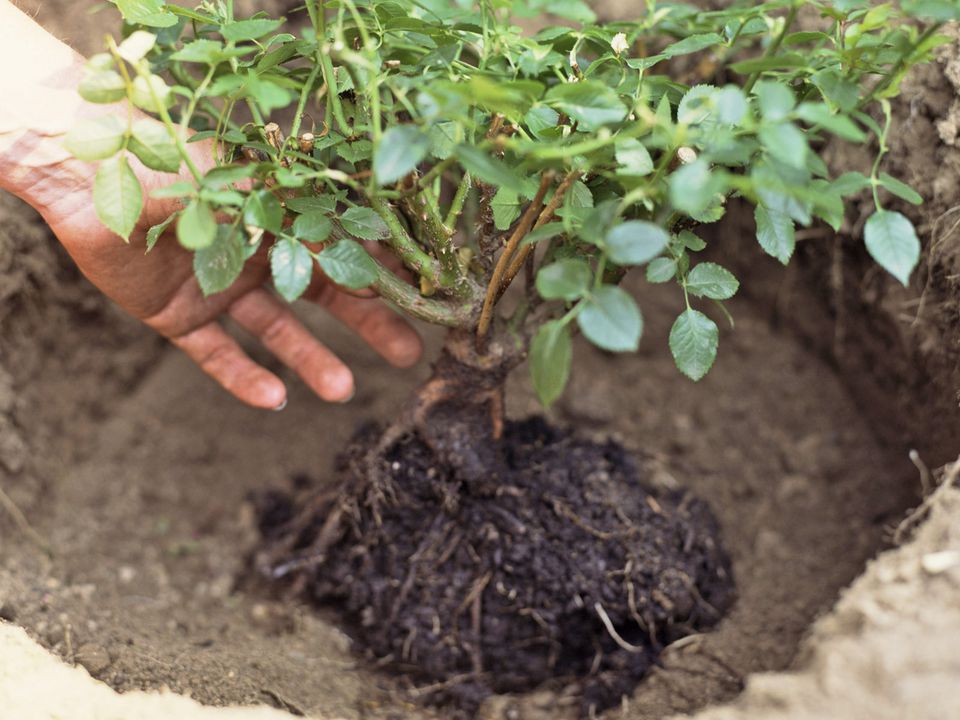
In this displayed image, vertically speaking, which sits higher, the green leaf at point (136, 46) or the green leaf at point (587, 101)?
the green leaf at point (587, 101)

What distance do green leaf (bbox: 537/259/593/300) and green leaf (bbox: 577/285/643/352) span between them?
0.01m

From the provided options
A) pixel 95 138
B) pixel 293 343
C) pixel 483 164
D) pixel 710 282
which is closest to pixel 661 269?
pixel 710 282

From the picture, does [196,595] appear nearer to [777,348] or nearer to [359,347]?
[359,347]

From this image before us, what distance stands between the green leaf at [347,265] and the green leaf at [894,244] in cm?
52

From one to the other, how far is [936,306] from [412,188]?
822 mm

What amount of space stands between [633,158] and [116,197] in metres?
0.52

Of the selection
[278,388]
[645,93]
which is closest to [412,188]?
[645,93]

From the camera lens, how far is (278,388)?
1479 mm

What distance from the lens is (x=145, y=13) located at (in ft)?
3.00

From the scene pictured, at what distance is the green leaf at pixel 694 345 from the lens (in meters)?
0.94

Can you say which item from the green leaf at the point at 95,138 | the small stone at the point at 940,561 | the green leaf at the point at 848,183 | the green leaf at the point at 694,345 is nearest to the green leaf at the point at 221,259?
the green leaf at the point at 95,138

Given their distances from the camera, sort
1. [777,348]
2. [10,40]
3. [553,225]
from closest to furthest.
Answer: [553,225], [10,40], [777,348]

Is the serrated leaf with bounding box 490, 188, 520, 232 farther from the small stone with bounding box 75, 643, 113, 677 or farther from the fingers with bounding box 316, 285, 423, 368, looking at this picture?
the small stone with bounding box 75, 643, 113, 677

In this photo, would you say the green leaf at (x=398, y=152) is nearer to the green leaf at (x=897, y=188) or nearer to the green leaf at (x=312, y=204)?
the green leaf at (x=312, y=204)
